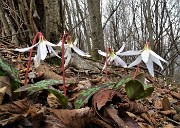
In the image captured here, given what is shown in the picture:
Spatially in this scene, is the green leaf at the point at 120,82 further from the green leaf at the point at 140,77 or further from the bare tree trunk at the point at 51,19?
the bare tree trunk at the point at 51,19

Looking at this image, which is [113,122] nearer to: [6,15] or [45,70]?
[45,70]

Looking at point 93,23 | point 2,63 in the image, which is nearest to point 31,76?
→ point 2,63

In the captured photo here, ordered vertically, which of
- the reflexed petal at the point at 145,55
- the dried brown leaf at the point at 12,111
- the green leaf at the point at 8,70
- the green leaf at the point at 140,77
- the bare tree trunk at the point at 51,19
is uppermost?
the bare tree trunk at the point at 51,19

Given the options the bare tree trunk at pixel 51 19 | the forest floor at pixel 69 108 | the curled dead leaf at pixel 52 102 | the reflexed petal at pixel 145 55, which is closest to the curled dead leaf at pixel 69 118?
the forest floor at pixel 69 108

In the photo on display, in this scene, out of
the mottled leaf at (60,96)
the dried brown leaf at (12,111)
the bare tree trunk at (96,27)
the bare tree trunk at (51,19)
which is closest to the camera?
the dried brown leaf at (12,111)

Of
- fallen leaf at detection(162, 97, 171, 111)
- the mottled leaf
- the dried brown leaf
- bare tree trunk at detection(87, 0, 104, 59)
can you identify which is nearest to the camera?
the dried brown leaf

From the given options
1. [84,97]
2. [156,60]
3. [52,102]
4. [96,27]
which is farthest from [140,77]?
[96,27]

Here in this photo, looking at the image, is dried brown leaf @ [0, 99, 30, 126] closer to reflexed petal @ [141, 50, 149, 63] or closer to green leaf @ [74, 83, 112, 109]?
green leaf @ [74, 83, 112, 109]

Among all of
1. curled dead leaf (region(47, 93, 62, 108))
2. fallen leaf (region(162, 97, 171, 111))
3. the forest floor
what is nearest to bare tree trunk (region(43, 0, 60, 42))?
the forest floor
